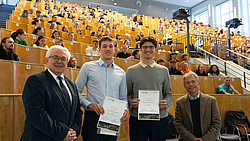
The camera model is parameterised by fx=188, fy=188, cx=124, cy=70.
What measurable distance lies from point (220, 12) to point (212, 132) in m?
14.8

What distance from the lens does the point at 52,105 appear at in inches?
40.6

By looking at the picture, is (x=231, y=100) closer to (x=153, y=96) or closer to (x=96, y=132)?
(x=153, y=96)

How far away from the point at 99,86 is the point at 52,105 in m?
0.38

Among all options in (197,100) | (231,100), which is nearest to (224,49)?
(231,100)

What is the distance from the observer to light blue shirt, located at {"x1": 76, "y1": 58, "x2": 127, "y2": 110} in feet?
4.35

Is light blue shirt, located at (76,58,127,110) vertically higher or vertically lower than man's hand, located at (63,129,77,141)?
higher

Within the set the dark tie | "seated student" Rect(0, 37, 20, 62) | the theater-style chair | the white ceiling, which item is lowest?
the dark tie

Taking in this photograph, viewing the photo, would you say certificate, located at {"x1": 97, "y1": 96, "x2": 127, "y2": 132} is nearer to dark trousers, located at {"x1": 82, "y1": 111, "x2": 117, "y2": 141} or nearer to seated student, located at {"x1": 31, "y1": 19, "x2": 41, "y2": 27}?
dark trousers, located at {"x1": 82, "y1": 111, "x2": 117, "y2": 141}

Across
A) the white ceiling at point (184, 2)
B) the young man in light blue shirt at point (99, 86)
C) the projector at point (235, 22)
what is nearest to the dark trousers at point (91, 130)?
the young man in light blue shirt at point (99, 86)

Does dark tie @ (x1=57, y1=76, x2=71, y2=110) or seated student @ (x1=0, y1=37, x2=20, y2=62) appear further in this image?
seated student @ (x1=0, y1=37, x2=20, y2=62)

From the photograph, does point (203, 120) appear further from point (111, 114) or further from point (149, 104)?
point (111, 114)

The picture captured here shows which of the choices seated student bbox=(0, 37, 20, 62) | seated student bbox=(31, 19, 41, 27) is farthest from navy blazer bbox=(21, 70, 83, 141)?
seated student bbox=(31, 19, 41, 27)

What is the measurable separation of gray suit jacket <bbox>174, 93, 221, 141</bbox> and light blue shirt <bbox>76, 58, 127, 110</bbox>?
0.59 meters

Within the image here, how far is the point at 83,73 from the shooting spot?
1.37 m
